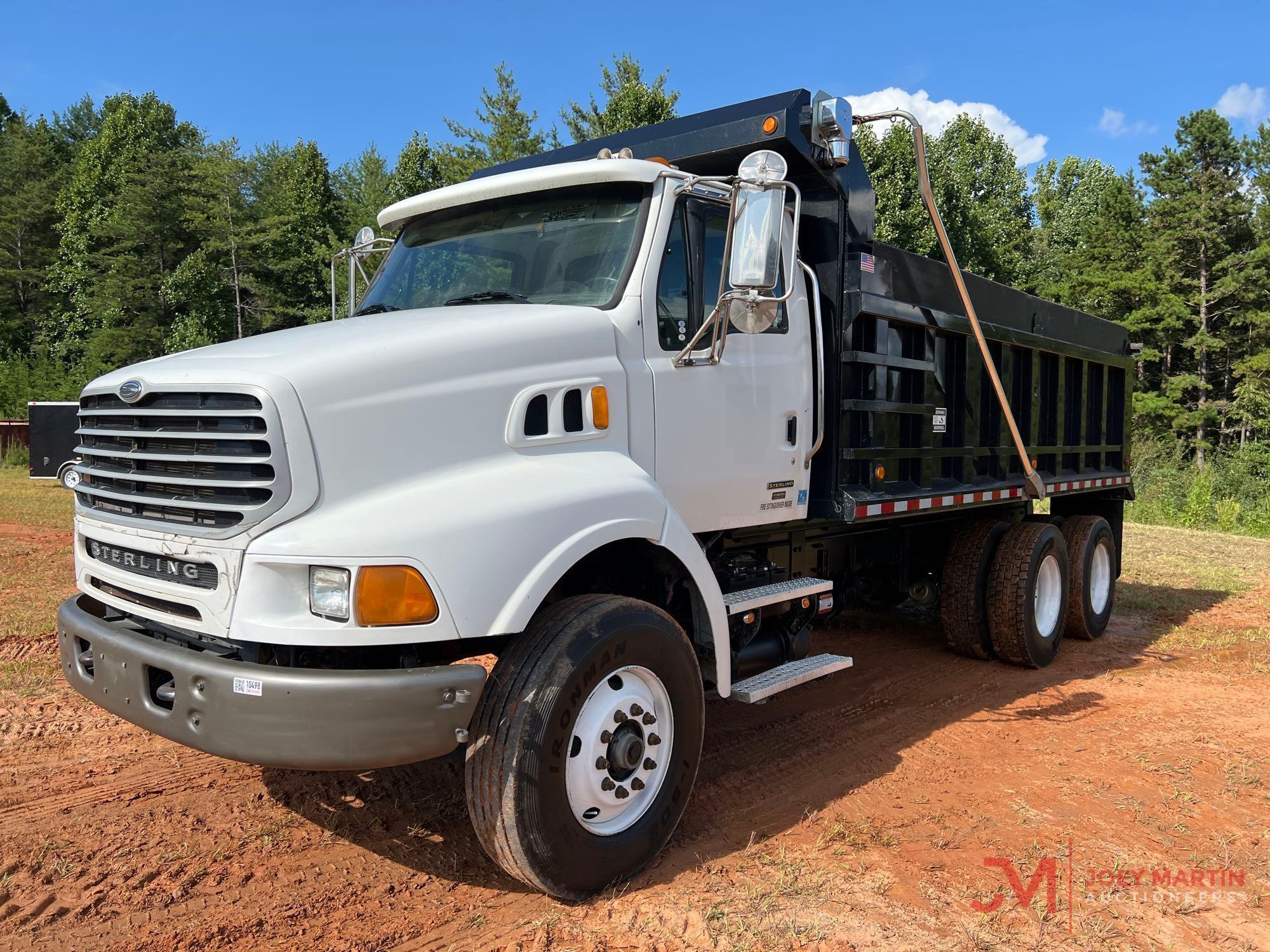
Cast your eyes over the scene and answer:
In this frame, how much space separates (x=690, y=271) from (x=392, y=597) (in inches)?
80.9

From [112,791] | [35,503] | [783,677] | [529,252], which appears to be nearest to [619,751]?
[783,677]

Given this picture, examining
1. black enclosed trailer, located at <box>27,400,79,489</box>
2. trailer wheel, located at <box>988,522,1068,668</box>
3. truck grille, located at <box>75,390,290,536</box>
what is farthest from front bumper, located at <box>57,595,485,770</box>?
black enclosed trailer, located at <box>27,400,79,489</box>

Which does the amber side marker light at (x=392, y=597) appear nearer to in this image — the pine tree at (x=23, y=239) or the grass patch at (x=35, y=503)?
the grass patch at (x=35, y=503)

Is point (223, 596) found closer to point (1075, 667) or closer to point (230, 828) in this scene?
point (230, 828)

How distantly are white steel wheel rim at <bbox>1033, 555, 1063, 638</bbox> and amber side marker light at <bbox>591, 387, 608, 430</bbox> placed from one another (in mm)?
4762

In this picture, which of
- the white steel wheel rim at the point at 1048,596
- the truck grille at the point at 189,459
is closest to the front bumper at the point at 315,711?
the truck grille at the point at 189,459

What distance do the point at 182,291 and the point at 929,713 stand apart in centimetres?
3730

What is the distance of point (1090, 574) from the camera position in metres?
8.23

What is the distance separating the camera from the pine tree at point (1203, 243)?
37.0m

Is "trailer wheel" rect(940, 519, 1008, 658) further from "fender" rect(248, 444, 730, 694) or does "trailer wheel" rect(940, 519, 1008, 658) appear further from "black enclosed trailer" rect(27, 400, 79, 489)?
"black enclosed trailer" rect(27, 400, 79, 489)

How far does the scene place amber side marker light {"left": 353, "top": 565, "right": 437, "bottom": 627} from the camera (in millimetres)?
2836

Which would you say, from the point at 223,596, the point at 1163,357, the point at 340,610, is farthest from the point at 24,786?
the point at 1163,357

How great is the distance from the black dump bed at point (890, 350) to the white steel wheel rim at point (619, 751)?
1930mm

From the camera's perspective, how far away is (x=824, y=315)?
16.6 ft
